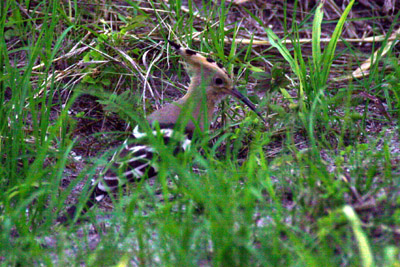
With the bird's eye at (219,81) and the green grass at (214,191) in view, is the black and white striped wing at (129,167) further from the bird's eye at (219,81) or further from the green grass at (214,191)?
the bird's eye at (219,81)

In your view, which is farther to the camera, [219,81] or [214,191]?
[219,81]

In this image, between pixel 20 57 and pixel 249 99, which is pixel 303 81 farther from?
pixel 20 57

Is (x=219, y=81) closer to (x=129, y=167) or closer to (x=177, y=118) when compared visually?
(x=177, y=118)

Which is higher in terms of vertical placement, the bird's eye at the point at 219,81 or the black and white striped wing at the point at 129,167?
the bird's eye at the point at 219,81

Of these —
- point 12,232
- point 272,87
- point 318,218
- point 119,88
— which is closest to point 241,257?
point 318,218

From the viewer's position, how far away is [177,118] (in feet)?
8.90

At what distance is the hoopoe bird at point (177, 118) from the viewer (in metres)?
2.34

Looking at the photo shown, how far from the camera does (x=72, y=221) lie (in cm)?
204

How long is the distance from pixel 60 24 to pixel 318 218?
2437 millimetres

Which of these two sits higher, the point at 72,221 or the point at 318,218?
the point at 318,218

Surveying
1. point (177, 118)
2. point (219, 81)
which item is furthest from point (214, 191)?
point (219, 81)

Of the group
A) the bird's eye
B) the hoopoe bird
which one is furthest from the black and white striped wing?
the bird's eye

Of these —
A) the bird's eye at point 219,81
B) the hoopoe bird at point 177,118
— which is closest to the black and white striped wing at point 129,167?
the hoopoe bird at point 177,118

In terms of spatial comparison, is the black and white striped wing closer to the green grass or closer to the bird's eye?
the green grass
